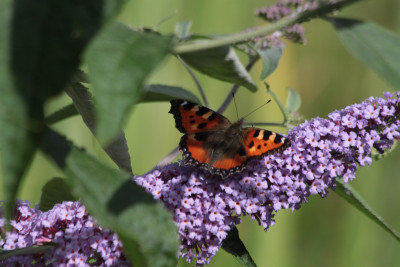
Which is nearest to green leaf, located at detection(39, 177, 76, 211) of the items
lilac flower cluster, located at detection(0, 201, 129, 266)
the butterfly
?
lilac flower cluster, located at detection(0, 201, 129, 266)

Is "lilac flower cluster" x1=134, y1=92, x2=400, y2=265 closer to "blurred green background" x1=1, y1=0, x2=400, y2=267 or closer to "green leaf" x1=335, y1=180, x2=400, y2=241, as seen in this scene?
"green leaf" x1=335, y1=180, x2=400, y2=241

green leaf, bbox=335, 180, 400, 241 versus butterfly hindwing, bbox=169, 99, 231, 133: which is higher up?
butterfly hindwing, bbox=169, 99, 231, 133

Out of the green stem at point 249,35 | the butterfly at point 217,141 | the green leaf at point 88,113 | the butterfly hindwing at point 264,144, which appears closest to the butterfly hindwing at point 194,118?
the butterfly at point 217,141

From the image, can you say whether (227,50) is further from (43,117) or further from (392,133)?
(392,133)

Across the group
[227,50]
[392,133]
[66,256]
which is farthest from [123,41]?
[392,133]

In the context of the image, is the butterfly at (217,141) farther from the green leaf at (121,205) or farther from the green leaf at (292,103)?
the green leaf at (121,205)

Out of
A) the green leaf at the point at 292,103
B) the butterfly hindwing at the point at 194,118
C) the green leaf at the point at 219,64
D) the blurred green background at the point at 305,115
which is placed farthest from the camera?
the blurred green background at the point at 305,115

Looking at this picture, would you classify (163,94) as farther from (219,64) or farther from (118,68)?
(118,68)

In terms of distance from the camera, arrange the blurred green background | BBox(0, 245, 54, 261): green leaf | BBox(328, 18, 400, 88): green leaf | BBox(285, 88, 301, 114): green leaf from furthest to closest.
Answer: the blurred green background < BBox(285, 88, 301, 114): green leaf < BBox(0, 245, 54, 261): green leaf < BBox(328, 18, 400, 88): green leaf
